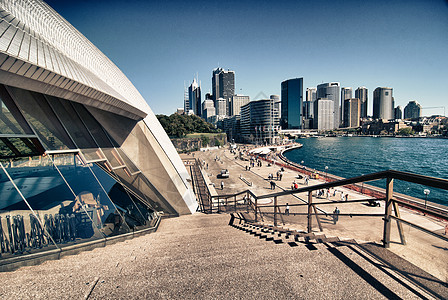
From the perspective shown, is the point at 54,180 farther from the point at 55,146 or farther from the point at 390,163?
the point at 390,163

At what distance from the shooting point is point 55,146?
589 cm

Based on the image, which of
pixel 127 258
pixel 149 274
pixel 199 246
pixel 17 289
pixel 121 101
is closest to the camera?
pixel 17 289

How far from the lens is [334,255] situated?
272 centimetres

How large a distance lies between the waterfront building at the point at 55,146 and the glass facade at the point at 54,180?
22 mm

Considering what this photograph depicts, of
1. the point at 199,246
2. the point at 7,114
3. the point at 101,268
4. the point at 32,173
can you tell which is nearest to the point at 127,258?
the point at 101,268

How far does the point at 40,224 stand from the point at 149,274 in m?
3.62

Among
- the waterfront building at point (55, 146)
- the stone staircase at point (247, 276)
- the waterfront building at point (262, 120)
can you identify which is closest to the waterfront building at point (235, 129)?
the waterfront building at point (262, 120)

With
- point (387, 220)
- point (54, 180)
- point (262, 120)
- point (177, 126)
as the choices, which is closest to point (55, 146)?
point (54, 180)

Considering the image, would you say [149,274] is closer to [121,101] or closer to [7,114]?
[7,114]

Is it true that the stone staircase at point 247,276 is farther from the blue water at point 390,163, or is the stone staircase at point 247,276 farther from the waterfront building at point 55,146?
the blue water at point 390,163

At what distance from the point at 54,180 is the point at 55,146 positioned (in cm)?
112

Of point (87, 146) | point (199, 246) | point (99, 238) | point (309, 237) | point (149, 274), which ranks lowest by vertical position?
point (99, 238)

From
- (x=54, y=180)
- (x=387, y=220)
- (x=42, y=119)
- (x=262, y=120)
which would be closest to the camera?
(x=387, y=220)

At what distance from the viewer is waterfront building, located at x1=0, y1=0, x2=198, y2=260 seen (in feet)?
13.7
